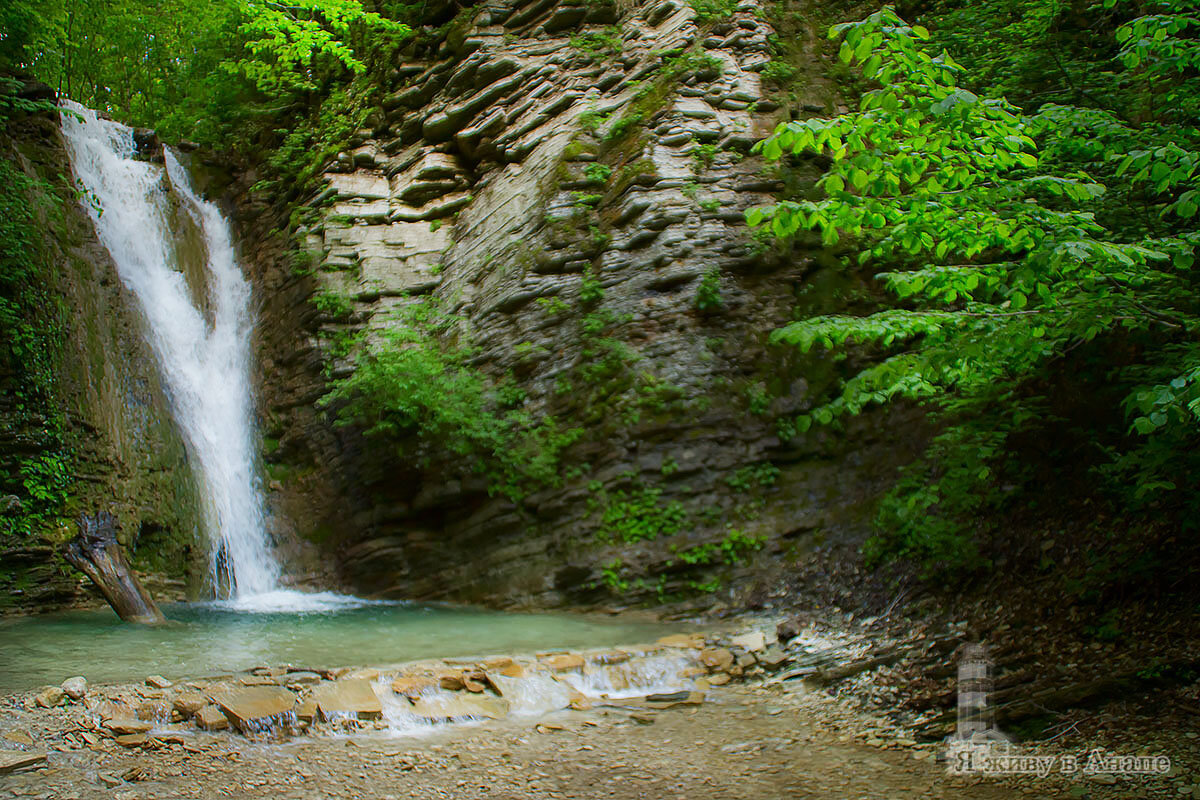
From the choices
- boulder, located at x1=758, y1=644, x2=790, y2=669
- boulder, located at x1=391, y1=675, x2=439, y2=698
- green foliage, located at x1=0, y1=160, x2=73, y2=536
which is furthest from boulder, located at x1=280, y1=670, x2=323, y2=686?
green foliage, located at x1=0, y1=160, x2=73, y2=536

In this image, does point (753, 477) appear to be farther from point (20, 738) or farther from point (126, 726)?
point (20, 738)

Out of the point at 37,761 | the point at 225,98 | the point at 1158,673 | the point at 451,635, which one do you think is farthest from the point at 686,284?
the point at 225,98

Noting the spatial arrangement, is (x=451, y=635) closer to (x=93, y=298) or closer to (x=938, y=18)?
(x=93, y=298)

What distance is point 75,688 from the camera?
473cm

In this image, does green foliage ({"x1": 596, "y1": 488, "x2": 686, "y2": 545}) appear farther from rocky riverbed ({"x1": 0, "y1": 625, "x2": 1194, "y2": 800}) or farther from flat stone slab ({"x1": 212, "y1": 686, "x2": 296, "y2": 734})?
flat stone slab ({"x1": 212, "y1": 686, "x2": 296, "y2": 734})

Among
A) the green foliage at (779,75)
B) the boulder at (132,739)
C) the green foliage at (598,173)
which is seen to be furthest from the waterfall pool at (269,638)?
the green foliage at (779,75)

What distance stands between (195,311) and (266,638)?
820 cm

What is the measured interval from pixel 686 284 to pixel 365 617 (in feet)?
18.6

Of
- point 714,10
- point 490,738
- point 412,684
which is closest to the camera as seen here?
point 490,738

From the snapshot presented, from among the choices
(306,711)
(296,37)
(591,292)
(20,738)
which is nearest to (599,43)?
(296,37)

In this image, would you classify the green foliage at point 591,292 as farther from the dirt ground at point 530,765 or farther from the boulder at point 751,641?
the dirt ground at point 530,765

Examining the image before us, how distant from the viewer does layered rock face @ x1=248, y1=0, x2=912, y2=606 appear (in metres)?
8.88

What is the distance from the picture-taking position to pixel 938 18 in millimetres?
11078

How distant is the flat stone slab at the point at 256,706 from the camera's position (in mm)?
4477
